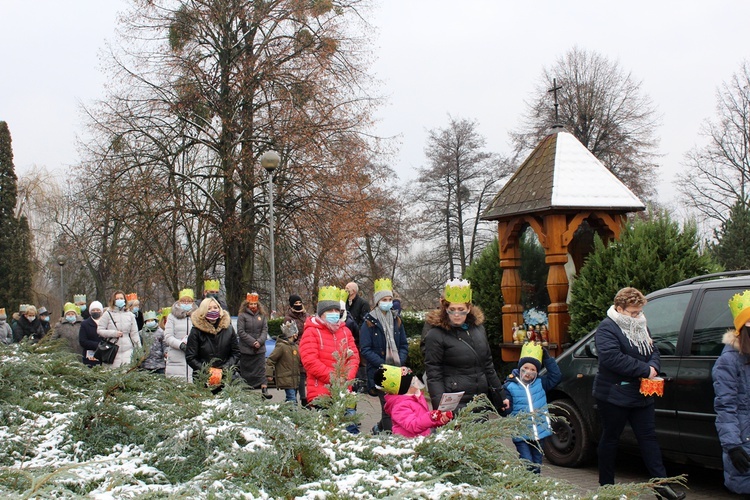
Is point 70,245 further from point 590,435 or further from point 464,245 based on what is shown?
point 464,245

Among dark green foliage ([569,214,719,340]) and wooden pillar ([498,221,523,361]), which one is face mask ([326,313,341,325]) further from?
wooden pillar ([498,221,523,361])

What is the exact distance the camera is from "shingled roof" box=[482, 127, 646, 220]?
35.0ft

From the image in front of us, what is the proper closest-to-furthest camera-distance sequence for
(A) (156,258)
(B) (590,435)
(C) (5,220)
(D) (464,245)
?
(B) (590,435) → (A) (156,258) → (D) (464,245) → (C) (5,220)

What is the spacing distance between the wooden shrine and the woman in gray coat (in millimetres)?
3635

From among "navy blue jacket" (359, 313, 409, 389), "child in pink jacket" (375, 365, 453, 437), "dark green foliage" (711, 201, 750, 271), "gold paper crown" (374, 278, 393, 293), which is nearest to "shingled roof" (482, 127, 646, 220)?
"gold paper crown" (374, 278, 393, 293)

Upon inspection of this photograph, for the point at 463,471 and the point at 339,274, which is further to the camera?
the point at 339,274

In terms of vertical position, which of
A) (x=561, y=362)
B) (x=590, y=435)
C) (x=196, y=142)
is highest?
(x=196, y=142)

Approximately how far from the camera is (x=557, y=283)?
10.6m

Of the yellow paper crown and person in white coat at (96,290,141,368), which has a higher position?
the yellow paper crown

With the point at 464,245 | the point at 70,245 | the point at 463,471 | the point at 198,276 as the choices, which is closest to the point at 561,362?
the point at 463,471

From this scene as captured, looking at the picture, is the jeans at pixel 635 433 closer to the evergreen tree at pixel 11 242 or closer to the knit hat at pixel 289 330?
the knit hat at pixel 289 330

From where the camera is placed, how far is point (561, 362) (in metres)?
7.66

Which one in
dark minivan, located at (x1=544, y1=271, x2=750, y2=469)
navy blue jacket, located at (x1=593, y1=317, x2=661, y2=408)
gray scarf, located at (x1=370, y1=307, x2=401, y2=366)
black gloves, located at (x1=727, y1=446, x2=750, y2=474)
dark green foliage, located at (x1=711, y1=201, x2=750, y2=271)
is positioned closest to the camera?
black gloves, located at (x1=727, y1=446, x2=750, y2=474)

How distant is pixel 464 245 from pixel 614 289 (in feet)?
103
